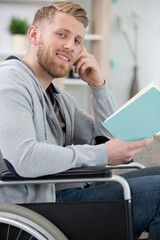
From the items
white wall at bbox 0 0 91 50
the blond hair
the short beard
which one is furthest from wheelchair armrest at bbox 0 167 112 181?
white wall at bbox 0 0 91 50

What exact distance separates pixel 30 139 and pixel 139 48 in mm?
3198

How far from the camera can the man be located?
1232 mm

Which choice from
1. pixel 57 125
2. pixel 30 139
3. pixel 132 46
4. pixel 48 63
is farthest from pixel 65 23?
pixel 132 46

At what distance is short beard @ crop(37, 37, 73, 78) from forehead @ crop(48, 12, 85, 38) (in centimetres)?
8

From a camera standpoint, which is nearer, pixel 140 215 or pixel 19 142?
pixel 19 142

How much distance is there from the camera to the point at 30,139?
1.24 m

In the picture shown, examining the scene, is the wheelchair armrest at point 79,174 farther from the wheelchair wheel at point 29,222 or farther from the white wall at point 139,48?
the white wall at point 139,48

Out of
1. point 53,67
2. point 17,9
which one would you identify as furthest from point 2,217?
point 17,9

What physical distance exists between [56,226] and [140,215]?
0.27 m

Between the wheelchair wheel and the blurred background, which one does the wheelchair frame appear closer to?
the wheelchair wheel

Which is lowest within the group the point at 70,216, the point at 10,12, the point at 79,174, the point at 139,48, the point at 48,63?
the point at 70,216

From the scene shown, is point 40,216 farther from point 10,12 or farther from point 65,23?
point 10,12

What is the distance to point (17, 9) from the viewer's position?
3666mm

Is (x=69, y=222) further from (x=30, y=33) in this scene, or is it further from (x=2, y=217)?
(x=30, y=33)
